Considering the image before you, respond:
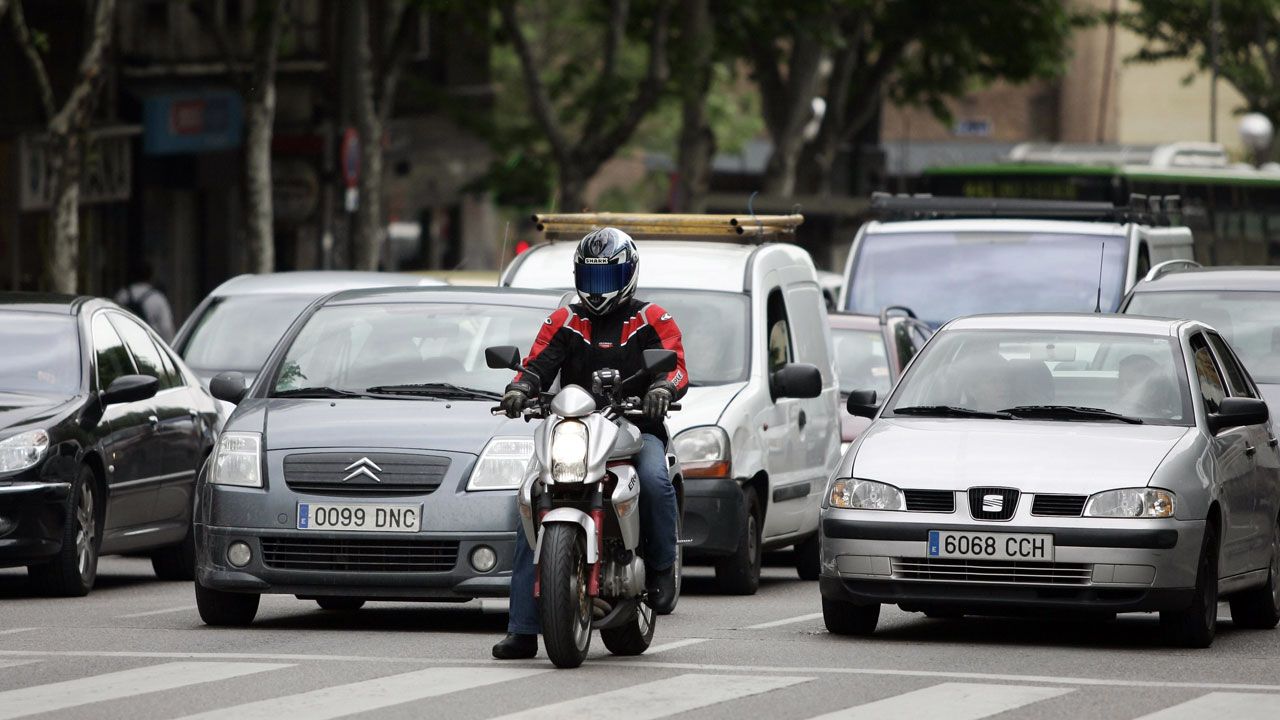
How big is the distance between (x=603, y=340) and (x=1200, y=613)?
281cm

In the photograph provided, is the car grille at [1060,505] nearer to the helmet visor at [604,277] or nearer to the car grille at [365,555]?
the helmet visor at [604,277]

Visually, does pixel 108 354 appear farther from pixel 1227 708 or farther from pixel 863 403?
pixel 1227 708

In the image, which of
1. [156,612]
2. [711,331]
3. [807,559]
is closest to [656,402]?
[156,612]

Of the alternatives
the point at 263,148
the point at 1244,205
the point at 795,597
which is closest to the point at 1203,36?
the point at 1244,205

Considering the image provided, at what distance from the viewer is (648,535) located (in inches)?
395

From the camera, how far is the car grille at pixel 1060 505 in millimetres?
10617

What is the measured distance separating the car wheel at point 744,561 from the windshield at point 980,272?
20.2ft

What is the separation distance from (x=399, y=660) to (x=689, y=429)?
375cm

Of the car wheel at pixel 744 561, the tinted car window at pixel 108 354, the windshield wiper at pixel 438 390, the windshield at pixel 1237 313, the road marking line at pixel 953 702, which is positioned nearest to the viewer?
the road marking line at pixel 953 702

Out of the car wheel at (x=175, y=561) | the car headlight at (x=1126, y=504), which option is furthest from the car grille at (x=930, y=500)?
the car wheel at (x=175, y=561)

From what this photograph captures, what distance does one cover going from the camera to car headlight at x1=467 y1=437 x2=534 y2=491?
35.6 feet

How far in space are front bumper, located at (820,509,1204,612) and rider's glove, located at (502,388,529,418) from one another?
5.90 feet

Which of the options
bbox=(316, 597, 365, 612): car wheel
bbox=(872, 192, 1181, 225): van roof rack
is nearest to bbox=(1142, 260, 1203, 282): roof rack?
bbox=(872, 192, 1181, 225): van roof rack

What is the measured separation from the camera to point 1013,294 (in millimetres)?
19688
